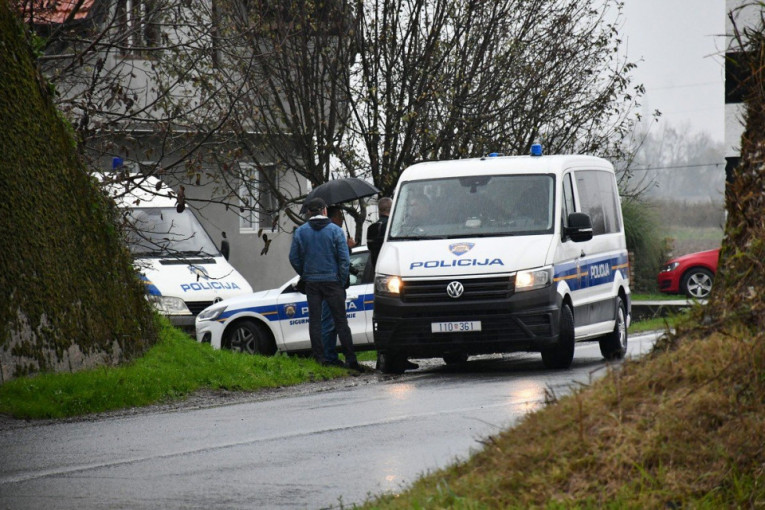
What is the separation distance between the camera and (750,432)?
521 centimetres

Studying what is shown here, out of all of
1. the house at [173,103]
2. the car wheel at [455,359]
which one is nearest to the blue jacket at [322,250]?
the house at [173,103]

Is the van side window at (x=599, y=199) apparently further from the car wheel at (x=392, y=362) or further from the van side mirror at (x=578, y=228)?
the car wheel at (x=392, y=362)

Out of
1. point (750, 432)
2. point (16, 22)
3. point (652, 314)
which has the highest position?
point (16, 22)

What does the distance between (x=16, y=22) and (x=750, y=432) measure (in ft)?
30.2

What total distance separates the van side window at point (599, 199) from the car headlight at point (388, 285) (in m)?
2.59

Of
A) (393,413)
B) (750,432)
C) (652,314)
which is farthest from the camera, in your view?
(652,314)

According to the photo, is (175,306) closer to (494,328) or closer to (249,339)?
(249,339)

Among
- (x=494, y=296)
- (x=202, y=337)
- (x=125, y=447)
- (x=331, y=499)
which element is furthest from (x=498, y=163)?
(x=331, y=499)

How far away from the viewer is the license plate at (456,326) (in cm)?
1359

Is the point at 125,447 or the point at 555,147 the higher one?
the point at 555,147

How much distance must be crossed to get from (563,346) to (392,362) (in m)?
1.83

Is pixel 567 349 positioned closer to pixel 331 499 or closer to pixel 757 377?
pixel 331 499

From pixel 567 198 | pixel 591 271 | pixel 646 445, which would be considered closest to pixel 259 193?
pixel 591 271

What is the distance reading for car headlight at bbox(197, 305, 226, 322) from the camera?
Answer: 1766 cm
